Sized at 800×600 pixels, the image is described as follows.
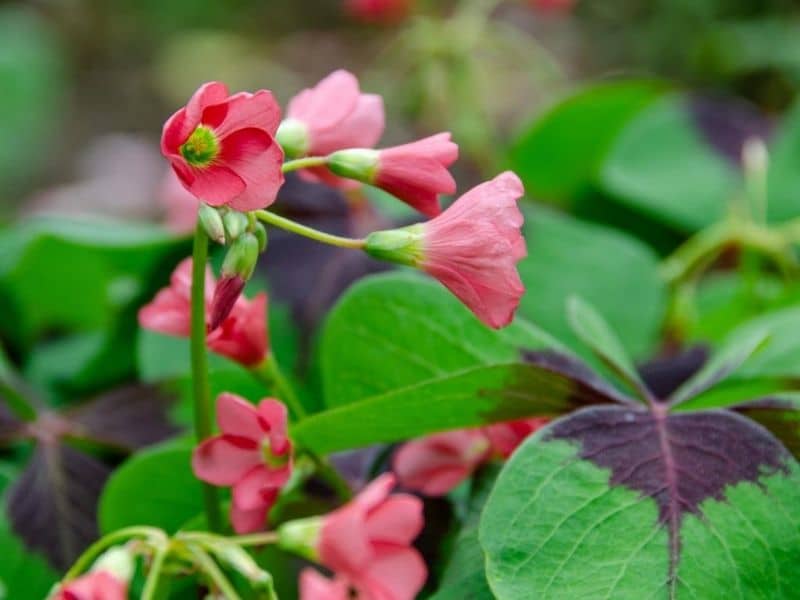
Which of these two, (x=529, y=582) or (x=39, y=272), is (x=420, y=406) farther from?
(x=39, y=272)

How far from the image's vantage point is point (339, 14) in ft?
13.7

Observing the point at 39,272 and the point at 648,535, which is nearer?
the point at 648,535

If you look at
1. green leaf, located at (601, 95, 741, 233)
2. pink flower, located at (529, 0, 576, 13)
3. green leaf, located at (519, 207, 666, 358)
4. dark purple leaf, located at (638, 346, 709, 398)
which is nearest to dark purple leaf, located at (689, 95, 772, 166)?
green leaf, located at (601, 95, 741, 233)

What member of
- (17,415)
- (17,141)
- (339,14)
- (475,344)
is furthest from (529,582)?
Answer: (339,14)

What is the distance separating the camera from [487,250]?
21.2 inches

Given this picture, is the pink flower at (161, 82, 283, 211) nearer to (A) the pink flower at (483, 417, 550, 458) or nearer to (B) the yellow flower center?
(B) the yellow flower center

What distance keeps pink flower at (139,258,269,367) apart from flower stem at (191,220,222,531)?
0.03 metres

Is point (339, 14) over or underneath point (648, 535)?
underneath

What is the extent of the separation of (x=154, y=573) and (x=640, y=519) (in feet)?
0.68

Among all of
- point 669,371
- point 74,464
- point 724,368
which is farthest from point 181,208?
point 724,368

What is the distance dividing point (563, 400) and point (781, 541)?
133mm

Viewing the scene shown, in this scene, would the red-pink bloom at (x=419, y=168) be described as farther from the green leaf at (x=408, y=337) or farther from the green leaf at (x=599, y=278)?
the green leaf at (x=599, y=278)

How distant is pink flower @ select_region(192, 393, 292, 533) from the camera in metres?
0.56

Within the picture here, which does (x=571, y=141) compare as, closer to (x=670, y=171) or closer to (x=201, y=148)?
(x=670, y=171)
